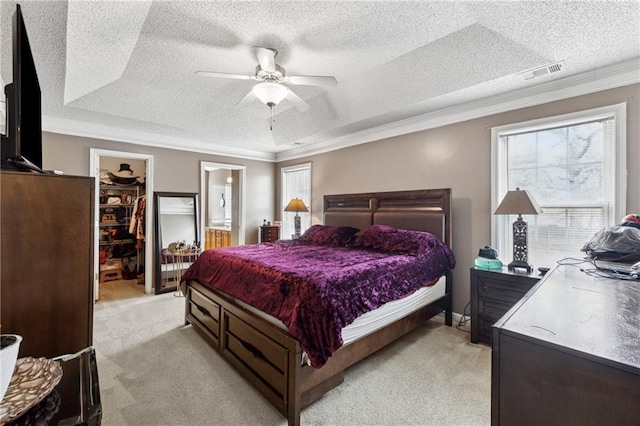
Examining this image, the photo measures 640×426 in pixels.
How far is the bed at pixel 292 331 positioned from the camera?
5.82 feet

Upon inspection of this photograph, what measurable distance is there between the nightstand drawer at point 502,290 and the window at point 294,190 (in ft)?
10.9

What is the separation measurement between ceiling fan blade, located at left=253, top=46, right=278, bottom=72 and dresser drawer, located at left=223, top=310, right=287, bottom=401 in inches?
80.7

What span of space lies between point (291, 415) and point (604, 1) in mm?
3263

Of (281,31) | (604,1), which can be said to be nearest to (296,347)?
(281,31)

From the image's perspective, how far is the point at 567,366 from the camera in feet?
2.78

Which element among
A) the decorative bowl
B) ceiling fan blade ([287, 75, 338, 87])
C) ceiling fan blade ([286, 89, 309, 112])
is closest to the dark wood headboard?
ceiling fan blade ([286, 89, 309, 112])

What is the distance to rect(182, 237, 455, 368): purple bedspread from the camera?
1773mm

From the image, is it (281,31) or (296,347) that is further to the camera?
(281,31)

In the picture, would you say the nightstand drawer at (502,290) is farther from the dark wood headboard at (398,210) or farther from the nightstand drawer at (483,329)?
the dark wood headboard at (398,210)

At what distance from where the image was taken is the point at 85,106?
11.2 feet

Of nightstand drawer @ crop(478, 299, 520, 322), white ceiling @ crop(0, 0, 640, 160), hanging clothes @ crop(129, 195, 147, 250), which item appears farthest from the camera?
hanging clothes @ crop(129, 195, 147, 250)

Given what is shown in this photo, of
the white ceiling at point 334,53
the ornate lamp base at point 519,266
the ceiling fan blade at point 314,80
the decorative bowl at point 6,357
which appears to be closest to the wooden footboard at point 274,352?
the ornate lamp base at point 519,266

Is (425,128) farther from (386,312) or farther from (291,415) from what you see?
(291,415)

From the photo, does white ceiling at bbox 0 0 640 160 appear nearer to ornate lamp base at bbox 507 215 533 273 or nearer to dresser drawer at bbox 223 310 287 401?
ornate lamp base at bbox 507 215 533 273
